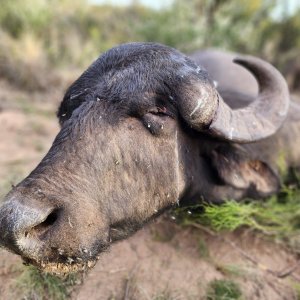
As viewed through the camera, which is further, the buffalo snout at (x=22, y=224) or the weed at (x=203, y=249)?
the weed at (x=203, y=249)

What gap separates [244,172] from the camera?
12.0 feet

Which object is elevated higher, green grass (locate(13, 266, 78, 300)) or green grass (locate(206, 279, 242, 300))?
green grass (locate(13, 266, 78, 300))

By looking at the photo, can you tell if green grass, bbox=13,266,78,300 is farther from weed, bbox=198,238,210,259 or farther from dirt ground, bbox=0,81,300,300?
weed, bbox=198,238,210,259

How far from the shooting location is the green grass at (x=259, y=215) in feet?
12.1

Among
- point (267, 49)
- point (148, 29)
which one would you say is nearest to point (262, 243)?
point (148, 29)

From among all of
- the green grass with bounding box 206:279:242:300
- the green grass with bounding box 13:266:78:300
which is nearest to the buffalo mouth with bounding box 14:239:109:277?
the green grass with bounding box 13:266:78:300

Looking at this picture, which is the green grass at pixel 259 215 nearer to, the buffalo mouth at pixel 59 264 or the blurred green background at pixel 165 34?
the buffalo mouth at pixel 59 264

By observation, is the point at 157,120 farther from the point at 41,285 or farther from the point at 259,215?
the point at 259,215

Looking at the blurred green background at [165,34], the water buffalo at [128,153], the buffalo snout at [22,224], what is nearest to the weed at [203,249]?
the water buffalo at [128,153]

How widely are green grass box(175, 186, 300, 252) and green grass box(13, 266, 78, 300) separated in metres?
1.08

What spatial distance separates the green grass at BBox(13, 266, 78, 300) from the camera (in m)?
3.10

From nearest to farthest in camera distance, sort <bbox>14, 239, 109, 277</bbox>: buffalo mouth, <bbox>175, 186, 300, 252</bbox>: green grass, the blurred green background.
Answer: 1. <bbox>14, 239, 109, 277</bbox>: buffalo mouth
2. <bbox>175, 186, 300, 252</bbox>: green grass
3. the blurred green background

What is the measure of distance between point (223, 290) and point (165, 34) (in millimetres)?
9275

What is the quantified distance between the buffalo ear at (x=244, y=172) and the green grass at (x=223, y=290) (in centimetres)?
77
